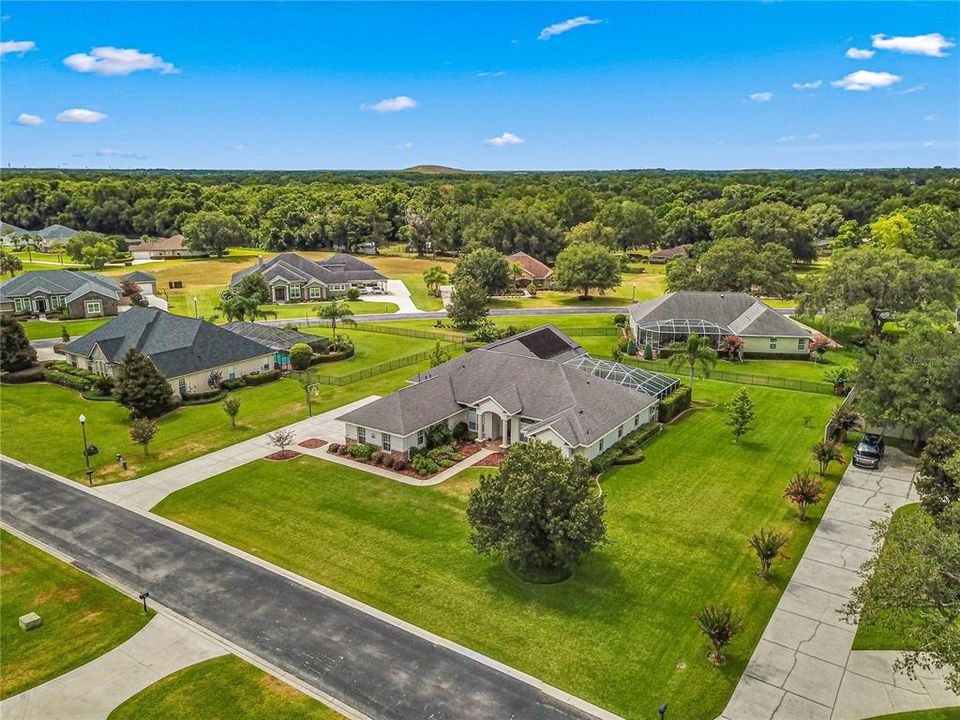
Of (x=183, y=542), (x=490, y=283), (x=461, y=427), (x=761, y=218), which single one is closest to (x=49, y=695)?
(x=183, y=542)

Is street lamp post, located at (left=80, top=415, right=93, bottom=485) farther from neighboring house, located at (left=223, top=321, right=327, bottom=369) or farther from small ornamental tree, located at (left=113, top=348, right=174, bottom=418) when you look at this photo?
neighboring house, located at (left=223, top=321, right=327, bottom=369)

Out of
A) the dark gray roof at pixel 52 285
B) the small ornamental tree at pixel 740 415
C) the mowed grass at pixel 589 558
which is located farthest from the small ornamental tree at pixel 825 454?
the dark gray roof at pixel 52 285

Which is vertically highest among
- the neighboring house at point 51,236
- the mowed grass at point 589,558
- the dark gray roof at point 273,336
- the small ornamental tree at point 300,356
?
the neighboring house at point 51,236

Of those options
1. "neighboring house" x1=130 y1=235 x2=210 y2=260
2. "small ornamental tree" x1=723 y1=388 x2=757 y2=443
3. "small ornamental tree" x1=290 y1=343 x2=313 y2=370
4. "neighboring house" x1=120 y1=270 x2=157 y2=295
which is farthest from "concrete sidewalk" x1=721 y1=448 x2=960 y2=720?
"neighboring house" x1=130 y1=235 x2=210 y2=260

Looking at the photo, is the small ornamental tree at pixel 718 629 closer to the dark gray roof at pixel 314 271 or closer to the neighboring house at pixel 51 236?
the dark gray roof at pixel 314 271

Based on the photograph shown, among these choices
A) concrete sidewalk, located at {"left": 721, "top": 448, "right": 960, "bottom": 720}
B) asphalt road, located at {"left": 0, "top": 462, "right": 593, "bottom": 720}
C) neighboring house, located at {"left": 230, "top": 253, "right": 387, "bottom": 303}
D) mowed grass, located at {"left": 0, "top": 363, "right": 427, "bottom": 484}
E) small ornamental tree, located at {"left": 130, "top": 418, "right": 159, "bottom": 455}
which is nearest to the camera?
concrete sidewalk, located at {"left": 721, "top": 448, "right": 960, "bottom": 720}

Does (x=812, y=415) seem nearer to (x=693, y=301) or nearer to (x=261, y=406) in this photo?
(x=693, y=301)
